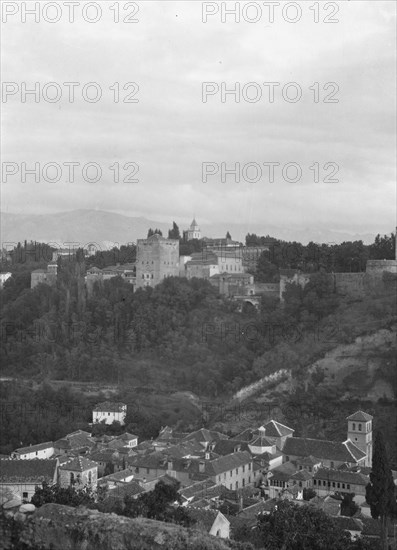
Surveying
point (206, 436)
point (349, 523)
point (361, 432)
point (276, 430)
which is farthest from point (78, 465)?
point (361, 432)

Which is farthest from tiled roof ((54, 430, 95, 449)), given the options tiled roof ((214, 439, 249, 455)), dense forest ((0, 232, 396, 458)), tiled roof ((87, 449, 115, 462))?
tiled roof ((214, 439, 249, 455))

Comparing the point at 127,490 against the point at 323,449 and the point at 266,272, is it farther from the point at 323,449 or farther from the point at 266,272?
the point at 266,272

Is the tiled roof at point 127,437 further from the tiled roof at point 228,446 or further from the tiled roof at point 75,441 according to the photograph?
the tiled roof at point 228,446

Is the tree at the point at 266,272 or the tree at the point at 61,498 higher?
the tree at the point at 266,272

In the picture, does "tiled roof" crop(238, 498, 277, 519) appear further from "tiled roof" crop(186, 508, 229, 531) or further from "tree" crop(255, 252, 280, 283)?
"tree" crop(255, 252, 280, 283)

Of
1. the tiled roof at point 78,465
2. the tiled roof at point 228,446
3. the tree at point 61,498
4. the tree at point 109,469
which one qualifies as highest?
the tree at point 61,498

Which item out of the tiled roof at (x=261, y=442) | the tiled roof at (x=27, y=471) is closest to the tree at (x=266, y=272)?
the tiled roof at (x=261, y=442)

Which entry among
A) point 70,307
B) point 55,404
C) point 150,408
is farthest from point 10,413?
point 70,307
